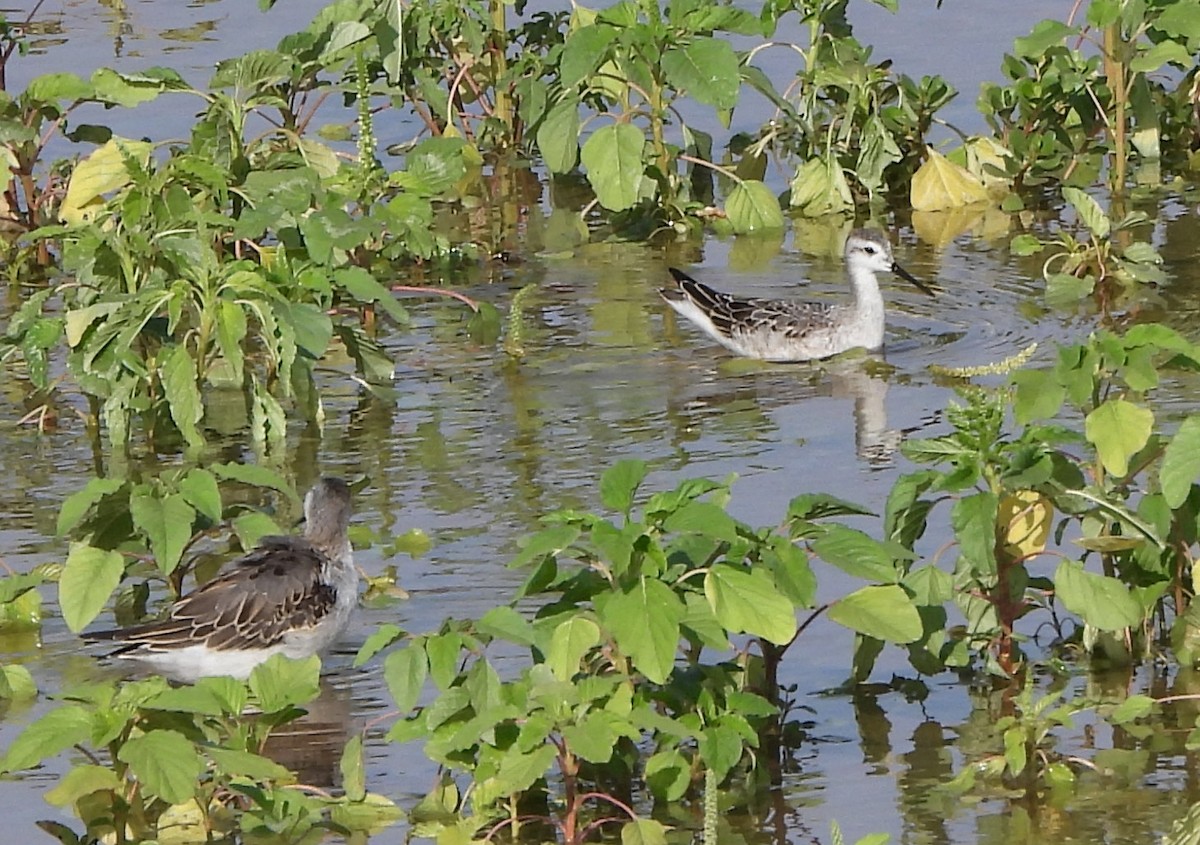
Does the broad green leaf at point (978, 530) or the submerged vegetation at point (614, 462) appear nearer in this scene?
the submerged vegetation at point (614, 462)

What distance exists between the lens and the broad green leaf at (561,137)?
13.2m

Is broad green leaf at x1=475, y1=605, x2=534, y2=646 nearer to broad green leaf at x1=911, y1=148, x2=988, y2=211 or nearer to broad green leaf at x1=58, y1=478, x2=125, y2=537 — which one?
broad green leaf at x1=58, y1=478, x2=125, y2=537

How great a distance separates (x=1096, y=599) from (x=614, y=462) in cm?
330

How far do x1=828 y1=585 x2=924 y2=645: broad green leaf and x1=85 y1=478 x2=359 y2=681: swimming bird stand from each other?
6.87 ft

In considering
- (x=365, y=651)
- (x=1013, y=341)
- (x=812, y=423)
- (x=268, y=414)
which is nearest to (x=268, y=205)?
(x=268, y=414)

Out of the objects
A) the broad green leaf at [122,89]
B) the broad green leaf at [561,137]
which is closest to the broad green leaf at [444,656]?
the broad green leaf at [122,89]

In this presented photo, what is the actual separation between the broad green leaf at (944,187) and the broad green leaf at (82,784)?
854 centimetres

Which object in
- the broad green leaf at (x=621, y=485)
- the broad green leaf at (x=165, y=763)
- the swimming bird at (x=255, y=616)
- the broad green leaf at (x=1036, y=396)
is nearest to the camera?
the broad green leaf at (x=165, y=763)

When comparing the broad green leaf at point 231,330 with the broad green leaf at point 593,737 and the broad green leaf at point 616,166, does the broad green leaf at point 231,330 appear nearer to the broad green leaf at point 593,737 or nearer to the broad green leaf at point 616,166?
the broad green leaf at point 593,737

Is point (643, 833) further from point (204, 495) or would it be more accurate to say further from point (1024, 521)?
point (204, 495)

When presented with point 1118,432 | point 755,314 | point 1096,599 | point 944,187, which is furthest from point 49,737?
point 944,187

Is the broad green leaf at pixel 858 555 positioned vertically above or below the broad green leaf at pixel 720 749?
above

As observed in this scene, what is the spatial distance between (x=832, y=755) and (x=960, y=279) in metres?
6.14

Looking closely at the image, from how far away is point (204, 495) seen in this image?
25.4 ft
